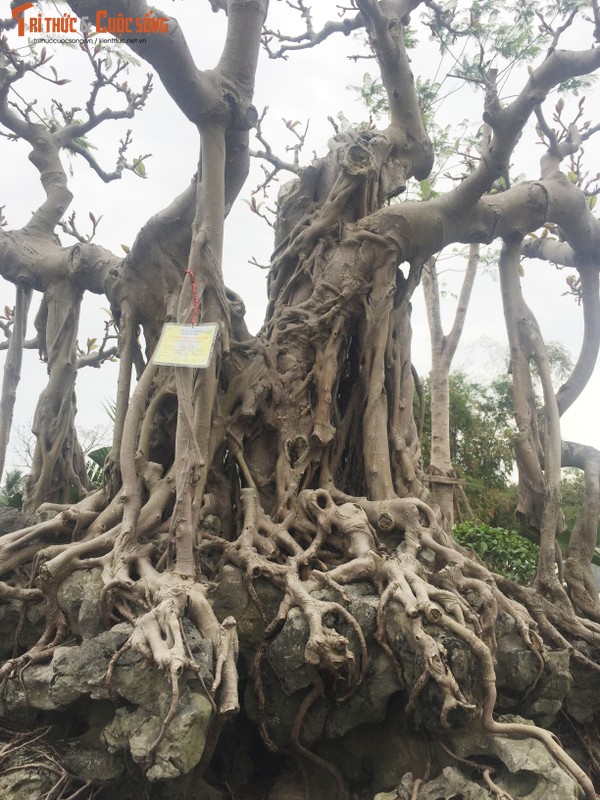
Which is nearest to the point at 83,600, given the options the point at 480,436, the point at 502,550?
the point at 502,550

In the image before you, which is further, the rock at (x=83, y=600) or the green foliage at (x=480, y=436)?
the green foliage at (x=480, y=436)

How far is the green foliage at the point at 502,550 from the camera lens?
237 inches

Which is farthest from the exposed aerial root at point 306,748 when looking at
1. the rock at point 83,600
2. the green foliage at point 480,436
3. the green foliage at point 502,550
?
the green foliage at point 480,436

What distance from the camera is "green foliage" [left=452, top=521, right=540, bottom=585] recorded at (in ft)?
19.7

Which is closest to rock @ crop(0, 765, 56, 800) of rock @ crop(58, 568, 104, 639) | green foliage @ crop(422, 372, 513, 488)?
rock @ crop(58, 568, 104, 639)

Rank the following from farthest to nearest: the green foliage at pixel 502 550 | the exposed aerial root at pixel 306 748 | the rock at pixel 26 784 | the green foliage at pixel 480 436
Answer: the green foliage at pixel 480 436, the green foliage at pixel 502 550, the exposed aerial root at pixel 306 748, the rock at pixel 26 784

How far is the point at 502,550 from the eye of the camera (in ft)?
20.0

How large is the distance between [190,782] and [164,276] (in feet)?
9.30

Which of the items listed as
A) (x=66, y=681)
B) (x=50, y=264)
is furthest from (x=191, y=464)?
(x=50, y=264)

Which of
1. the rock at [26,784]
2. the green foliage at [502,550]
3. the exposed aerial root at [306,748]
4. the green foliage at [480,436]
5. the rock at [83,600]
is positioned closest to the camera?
the rock at [26,784]

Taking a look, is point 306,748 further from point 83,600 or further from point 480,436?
point 480,436

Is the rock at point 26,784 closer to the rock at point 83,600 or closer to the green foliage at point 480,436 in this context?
the rock at point 83,600

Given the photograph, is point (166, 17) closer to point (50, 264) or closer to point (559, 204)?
point (50, 264)

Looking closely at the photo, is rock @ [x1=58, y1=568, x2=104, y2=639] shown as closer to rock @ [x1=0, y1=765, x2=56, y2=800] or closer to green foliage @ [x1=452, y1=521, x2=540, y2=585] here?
rock @ [x1=0, y1=765, x2=56, y2=800]
